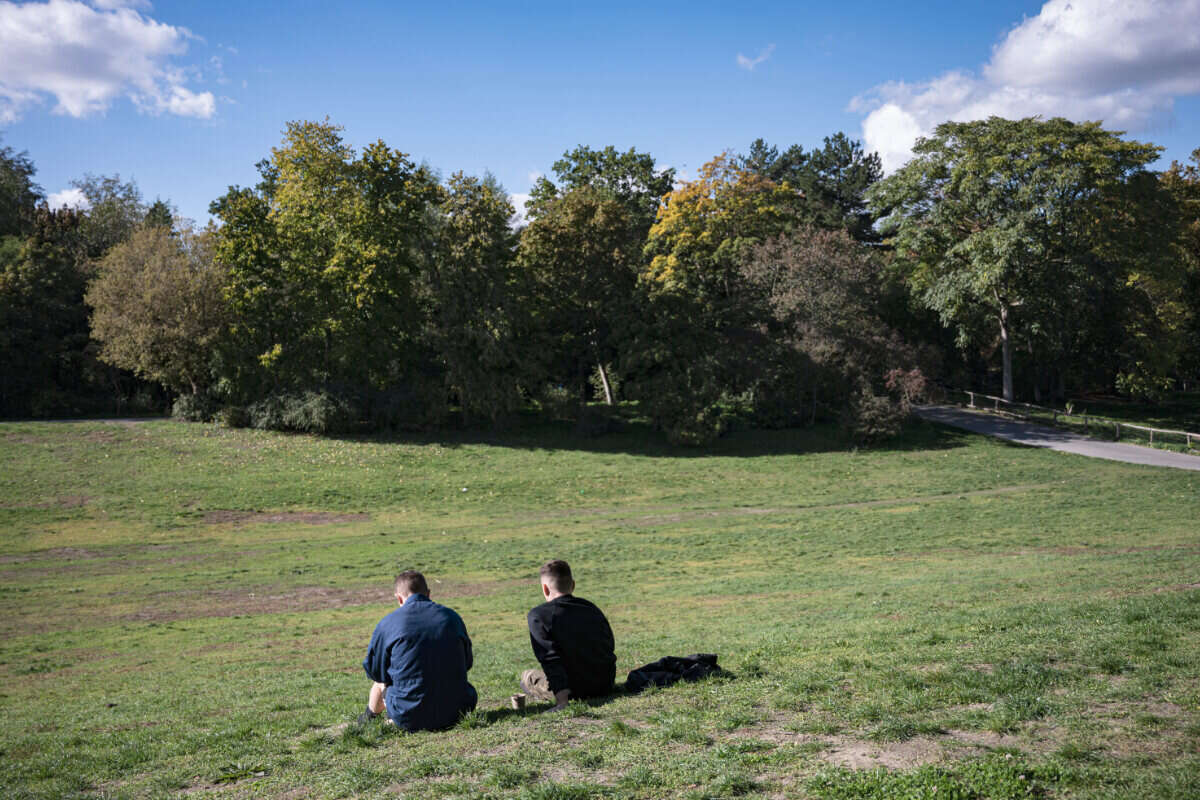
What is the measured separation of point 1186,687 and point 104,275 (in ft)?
168

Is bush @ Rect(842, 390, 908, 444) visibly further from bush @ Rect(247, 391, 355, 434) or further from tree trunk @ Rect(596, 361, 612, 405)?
bush @ Rect(247, 391, 355, 434)

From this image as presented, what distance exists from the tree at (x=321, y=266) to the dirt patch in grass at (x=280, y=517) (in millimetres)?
14478

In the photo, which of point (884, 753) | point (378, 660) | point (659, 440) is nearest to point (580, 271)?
point (659, 440)

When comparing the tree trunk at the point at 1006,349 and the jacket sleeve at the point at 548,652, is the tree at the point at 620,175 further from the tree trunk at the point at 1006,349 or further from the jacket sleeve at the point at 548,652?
the jacket sleeve at the point at 548,652

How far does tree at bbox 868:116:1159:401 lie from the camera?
4562 cm

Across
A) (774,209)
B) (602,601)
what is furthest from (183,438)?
(774,209)

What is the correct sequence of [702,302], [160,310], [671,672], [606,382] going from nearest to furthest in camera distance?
[671,672], [160,310], [702,302], [606,382]

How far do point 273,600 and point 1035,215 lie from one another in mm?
45252

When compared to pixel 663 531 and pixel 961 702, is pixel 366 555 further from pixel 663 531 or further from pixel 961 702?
pixel 961 702

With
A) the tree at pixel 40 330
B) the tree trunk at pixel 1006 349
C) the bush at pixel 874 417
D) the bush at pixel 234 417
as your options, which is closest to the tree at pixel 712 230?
the bush at pixel 874 417

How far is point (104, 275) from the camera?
4434cm

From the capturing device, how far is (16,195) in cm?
6028

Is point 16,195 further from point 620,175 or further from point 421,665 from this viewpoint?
point 421,665

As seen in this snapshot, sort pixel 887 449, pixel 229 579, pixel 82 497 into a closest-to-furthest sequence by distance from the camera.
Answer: pixel 229 579 < pixel 82 497 < pixel 887 449
